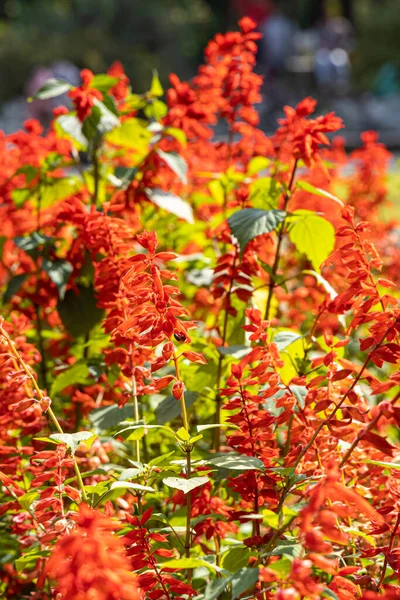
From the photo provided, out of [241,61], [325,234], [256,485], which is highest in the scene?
[241,61]

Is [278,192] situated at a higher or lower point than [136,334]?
higher

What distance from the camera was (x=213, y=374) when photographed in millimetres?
2316

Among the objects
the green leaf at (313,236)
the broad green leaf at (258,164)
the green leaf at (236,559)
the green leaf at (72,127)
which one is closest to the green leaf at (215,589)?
the green leaf at (236,559)

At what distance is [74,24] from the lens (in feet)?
83.2

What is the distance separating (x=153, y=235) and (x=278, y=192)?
88 cm

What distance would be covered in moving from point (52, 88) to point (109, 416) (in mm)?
1265

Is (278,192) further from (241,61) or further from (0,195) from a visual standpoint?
(0,195)

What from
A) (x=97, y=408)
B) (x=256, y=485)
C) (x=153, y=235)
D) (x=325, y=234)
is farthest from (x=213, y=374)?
(x=153, y=235)

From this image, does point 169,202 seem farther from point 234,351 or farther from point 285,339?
point 285,339

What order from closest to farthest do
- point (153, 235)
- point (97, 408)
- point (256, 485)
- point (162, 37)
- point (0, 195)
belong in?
point (153, 235)
point (256, 485)
point (97, 408)
point (0, 195)
point (162, 37)

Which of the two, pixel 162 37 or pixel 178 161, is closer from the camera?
pixel 178 161

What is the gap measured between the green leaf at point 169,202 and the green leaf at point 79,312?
1.16 feet

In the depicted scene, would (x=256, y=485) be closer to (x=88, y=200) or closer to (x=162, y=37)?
(x=88, y=200)

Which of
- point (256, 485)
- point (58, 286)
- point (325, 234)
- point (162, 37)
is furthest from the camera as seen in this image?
point (162, 37)
